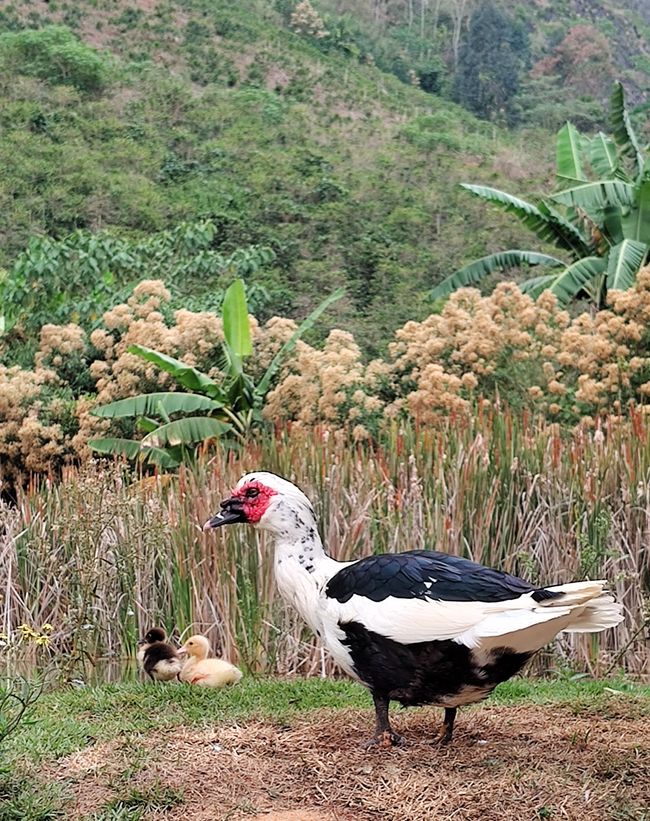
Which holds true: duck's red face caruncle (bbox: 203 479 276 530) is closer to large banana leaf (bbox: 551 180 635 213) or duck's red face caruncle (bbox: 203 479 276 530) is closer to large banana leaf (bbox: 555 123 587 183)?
large banana leaf (bbox: 551 180 635 213)

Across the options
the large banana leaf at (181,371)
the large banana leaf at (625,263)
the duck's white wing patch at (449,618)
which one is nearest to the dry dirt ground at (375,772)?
the duck's white wing patch at (449,618)

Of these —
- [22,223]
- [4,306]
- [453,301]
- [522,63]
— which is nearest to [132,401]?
[453,301]

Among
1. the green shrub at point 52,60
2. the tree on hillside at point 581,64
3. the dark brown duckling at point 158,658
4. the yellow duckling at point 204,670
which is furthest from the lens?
the tree on hillside at point 581,64

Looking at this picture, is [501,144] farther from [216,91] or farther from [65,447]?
[65,447]

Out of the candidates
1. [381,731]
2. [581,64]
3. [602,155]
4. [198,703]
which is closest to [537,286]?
[602,155]

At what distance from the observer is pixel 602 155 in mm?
18984

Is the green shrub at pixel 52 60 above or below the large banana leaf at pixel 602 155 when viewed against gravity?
above

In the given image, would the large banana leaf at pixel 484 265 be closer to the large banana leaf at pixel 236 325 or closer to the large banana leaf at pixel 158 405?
the large banana leaf at pixel 236 325

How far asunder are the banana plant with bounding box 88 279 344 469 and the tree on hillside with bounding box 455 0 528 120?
2943 centimetres

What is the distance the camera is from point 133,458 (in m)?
12.2

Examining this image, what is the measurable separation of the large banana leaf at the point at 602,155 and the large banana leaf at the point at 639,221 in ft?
8.04

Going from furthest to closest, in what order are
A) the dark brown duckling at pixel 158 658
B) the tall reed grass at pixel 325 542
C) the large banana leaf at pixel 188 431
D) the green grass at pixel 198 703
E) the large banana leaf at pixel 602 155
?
the large banana leaf at pixel 602 155 < the large banana leaf at pixel 188 431 < the tall reed grass at pixel 325 542 < the dark brown duckling at pixel 158 658 < the green grass at pixel 198 703

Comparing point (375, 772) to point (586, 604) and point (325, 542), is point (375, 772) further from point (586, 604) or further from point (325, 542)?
point (325, 542)

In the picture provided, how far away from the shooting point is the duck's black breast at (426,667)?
4.41 m
